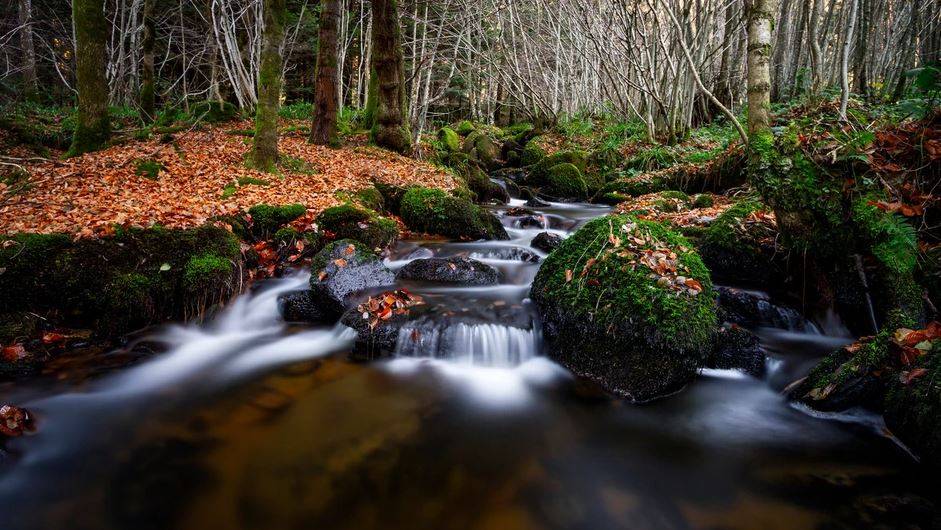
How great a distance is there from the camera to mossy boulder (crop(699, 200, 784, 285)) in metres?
5.23

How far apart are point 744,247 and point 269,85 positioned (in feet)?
27.8

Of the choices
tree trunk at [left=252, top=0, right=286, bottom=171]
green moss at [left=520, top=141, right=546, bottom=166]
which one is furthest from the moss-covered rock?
green moss at [left=520, top=141, right=546, bottom=166]

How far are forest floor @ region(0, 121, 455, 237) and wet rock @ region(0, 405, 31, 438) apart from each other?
7.16ft

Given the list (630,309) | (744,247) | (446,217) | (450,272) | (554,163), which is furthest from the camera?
(554,163)

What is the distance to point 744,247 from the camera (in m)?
5.38

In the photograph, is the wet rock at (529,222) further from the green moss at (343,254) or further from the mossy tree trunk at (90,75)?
the mossy tree trunk at (90,75)

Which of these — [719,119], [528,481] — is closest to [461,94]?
[719,119]

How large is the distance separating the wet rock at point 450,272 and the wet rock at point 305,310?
45.5 inches

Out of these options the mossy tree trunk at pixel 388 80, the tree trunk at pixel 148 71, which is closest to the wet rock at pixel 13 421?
the mossy tree trunk at pixel 388 80

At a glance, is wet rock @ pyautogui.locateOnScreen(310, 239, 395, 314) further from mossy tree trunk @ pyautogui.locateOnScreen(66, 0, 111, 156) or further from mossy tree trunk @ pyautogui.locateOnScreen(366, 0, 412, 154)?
mossy tree trunk @ pyautogui.locateOnScreen(366, 0, 412, 154)

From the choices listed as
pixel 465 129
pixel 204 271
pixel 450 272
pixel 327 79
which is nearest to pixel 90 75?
pixel 327 79

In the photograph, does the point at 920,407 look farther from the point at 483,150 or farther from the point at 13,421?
the point at 483,150

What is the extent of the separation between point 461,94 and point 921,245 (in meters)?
29.0

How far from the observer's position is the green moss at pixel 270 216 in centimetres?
657
